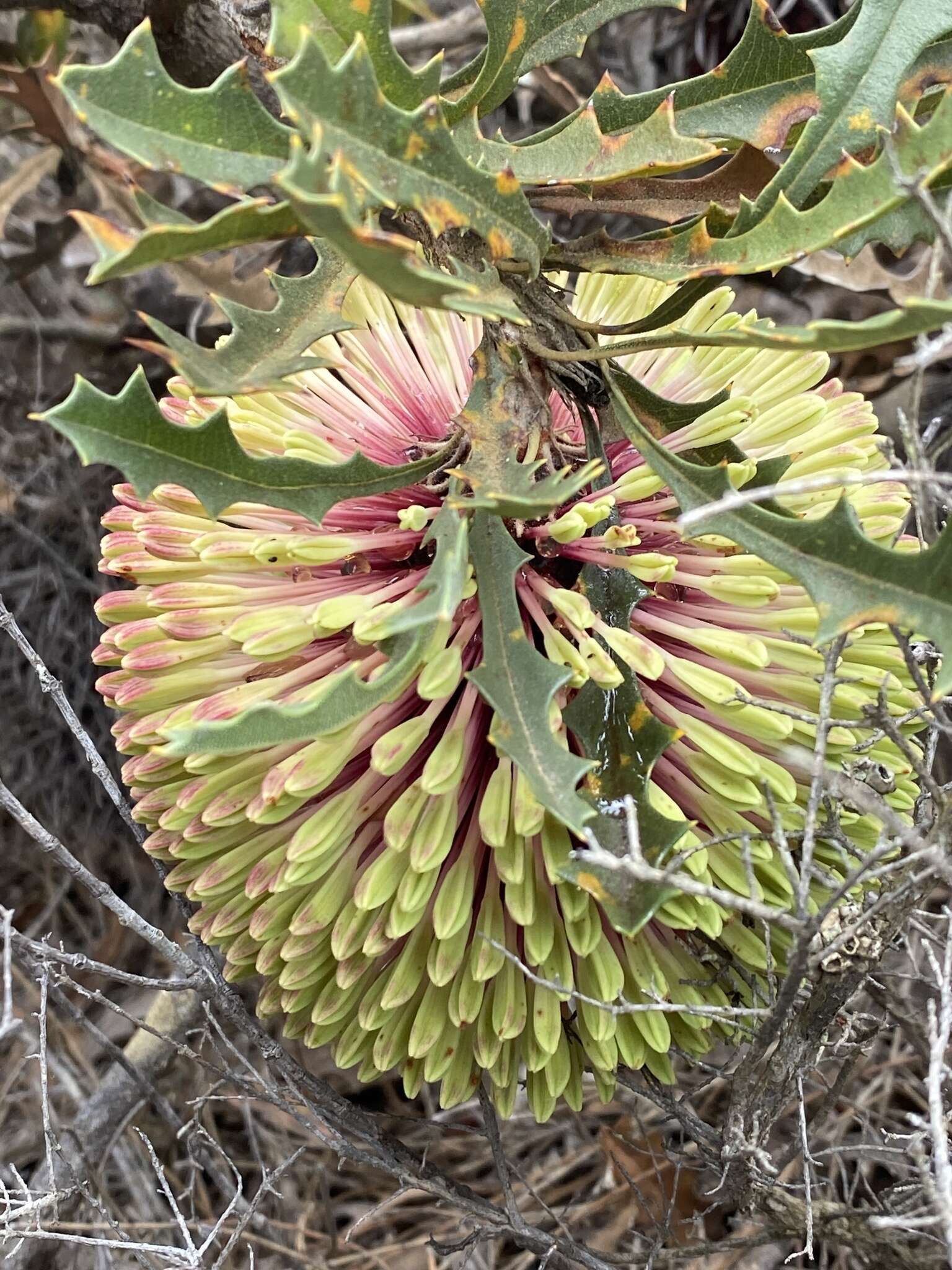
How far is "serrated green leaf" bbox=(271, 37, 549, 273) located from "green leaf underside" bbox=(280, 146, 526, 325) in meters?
0.02

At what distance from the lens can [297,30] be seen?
1.82 feet

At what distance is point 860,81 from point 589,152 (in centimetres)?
15

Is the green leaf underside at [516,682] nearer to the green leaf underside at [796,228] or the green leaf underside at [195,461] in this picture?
the green leaf underside at [195,461]

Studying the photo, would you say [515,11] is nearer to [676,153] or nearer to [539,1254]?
[676,153]

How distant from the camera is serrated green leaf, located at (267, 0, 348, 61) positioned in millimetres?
535

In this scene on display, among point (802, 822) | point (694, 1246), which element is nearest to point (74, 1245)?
point (694, 1246)

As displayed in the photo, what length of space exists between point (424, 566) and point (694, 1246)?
0.50 metres

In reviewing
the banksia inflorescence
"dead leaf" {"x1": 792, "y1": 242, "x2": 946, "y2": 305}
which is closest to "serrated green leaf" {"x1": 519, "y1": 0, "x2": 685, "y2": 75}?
the banksia inflorescence

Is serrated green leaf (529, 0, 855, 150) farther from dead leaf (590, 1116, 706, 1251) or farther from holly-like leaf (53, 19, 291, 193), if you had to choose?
dead leaf (590, 1116, 706, 1251)

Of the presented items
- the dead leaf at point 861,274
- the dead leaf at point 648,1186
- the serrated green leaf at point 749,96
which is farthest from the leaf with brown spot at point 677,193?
the dead leaf at point 648,1186

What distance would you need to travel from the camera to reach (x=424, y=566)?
626 millimetres

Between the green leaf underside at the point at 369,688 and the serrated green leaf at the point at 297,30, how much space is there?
234mm

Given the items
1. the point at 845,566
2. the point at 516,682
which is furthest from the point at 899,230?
the point at 516,682

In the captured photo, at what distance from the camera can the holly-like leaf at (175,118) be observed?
0.49m
